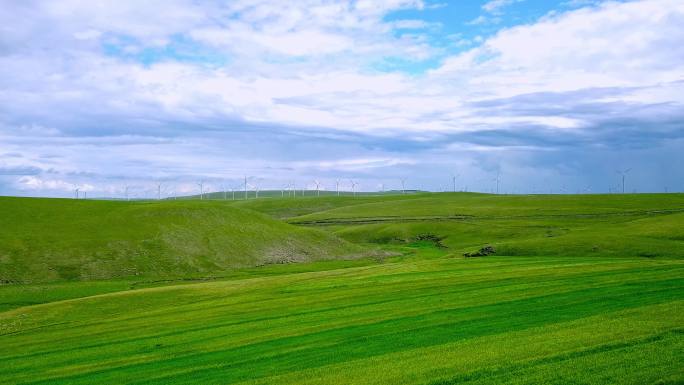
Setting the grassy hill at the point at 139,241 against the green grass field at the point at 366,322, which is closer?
the green grass field at the point at 366,322

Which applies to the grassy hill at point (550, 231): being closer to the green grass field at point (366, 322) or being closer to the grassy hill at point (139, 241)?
the green grass field at point (366, 322)

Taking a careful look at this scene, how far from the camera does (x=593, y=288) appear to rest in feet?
136

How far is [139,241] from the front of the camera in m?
106

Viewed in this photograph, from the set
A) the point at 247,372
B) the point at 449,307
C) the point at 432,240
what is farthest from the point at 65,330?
the point at 432,240

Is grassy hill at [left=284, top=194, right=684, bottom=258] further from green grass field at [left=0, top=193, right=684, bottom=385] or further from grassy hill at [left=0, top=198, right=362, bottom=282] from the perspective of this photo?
grassy hill at [left=0, top=198, right=362, bottom=282]

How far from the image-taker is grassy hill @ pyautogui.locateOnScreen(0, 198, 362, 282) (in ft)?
309

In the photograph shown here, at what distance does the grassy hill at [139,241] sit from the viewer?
309ft

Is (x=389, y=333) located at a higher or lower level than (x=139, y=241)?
lower

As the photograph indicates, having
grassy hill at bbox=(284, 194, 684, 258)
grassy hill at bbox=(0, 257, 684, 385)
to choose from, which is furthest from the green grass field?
grassy hill at bbox=(284, 194, 684, 258)

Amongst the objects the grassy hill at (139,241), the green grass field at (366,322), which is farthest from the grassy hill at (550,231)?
the grassy hill at (139,241)

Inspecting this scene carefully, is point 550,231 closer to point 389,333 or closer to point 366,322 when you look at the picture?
point 366,322

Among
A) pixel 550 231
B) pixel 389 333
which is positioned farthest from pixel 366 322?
pixel 550 231

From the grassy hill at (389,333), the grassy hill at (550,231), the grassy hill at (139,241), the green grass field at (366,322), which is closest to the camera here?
the grassy hill at (389,333)

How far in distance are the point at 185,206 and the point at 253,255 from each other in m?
23.7
